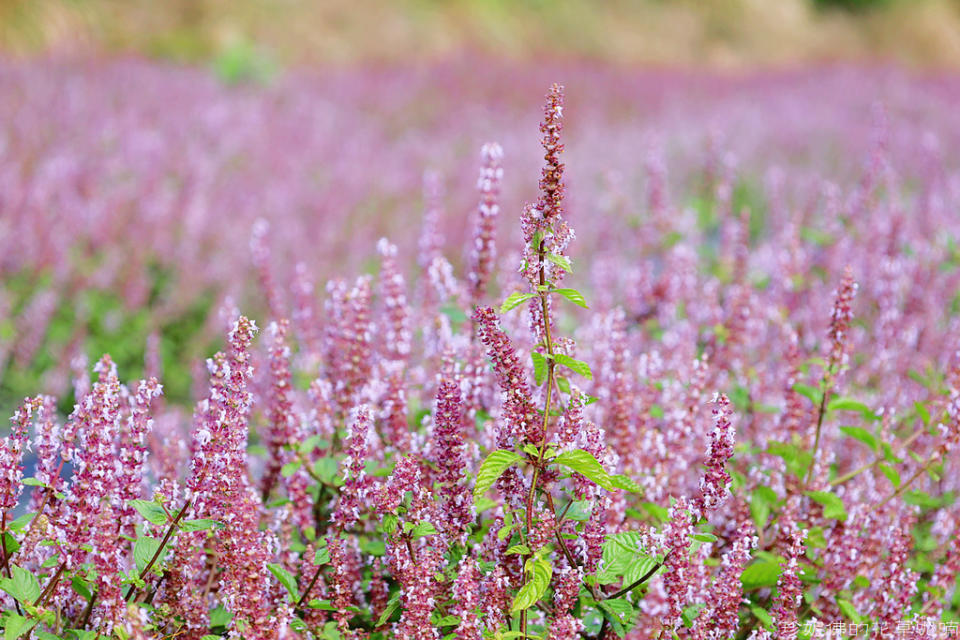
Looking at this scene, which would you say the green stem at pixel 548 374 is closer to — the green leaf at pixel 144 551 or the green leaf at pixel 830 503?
the green leaf at pixel 144 551

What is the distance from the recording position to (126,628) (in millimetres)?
1833

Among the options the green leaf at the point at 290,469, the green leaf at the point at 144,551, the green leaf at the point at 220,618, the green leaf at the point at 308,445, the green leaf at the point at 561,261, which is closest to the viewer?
the green leaf at the point at 561,261

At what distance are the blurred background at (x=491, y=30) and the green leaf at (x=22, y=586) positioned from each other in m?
12.0

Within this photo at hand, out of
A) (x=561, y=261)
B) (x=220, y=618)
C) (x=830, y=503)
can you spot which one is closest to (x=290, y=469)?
(x=220, y=618)

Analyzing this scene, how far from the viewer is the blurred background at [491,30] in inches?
589

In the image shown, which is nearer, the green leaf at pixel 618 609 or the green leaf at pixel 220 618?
the green leaf at pixel 618 609

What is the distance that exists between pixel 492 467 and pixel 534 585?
25 centimetres

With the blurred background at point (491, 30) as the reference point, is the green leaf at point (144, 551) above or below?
below

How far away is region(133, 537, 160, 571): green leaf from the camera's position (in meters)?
1.97

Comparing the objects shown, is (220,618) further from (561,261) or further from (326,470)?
(561,261)

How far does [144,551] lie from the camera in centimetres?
197

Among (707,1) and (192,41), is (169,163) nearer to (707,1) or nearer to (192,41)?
(192,41)

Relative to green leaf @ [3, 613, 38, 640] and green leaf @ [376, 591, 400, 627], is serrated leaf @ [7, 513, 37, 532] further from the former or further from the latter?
green leaf @ [376, 591, 400, 627]

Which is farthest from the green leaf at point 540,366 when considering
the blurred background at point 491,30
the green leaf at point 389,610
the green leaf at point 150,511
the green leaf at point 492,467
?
the blurred background at point 491,30
